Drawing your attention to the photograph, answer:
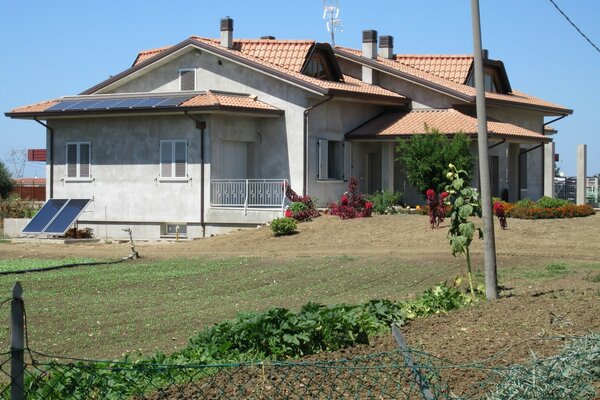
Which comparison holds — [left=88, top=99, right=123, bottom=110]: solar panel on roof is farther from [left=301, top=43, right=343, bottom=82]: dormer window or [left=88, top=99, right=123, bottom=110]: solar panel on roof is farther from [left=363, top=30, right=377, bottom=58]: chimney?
[left=363, top=30, right=377, bottom=58]: chimney

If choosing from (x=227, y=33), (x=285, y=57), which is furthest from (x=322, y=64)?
(x=227, y=33)

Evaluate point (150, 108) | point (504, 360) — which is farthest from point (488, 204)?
point (150, 108)

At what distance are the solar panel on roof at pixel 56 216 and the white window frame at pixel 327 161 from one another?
305 inches

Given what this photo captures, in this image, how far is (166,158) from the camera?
3484 centimetres

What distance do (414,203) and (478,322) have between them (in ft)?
81.5

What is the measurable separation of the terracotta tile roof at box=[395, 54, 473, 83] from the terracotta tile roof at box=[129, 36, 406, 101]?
2.91 metres

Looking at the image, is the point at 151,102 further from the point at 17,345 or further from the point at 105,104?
the point at 17,345

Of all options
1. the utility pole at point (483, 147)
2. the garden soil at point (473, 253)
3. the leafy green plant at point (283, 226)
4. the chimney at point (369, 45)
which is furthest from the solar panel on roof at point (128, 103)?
the utility pole at point (483, 147)

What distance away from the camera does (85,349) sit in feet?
42.7

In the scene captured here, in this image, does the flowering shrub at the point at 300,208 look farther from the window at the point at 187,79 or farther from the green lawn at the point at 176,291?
the green lawn at the point at 176,291

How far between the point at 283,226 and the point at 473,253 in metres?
6.95

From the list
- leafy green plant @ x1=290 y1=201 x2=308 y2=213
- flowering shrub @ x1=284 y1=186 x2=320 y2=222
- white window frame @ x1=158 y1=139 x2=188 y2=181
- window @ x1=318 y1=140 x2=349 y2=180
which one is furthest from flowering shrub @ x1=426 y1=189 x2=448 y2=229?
white window frame @ x1=158 y1=139 x2=188 y2=181

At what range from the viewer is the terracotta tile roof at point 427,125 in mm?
35625

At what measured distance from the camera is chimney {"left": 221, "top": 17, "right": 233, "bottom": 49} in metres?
37.5
